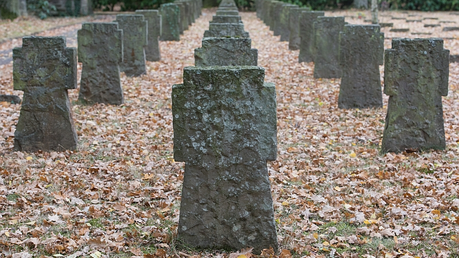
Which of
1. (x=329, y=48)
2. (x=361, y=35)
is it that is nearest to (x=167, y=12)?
(x=329, y=48)

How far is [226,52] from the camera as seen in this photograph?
22.7 feet

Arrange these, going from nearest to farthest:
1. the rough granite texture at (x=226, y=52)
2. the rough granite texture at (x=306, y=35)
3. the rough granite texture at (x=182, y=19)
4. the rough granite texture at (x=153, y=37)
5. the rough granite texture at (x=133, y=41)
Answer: the rough granite texture at (x=226, y=52) < the rough granite texture at (x=133, y=41) < the rough granite texture at (x=306, y=35) < the rough granite texture at (x=153, y=37) < the rough granite texture at (x=182, y=19)

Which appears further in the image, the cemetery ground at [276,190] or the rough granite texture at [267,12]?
the rough granite texture at [267,12]

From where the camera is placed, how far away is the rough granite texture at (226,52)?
6855 mm

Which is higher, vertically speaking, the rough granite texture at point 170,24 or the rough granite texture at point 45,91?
the rough granite texture at point 170,24

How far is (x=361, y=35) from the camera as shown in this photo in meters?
9.94

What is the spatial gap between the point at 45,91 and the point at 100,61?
298 centimetres

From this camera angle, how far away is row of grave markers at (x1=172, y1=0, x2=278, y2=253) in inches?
173

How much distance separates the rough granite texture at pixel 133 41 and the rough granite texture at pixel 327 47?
426 cm

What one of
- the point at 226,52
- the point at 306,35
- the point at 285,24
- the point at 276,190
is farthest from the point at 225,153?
the point at 285,24

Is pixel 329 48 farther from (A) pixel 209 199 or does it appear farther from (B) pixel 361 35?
(A) pixel 209 199

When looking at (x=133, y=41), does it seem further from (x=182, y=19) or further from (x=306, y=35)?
(x=182, y=19)

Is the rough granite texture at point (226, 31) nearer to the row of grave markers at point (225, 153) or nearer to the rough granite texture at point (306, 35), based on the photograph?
the row of grave markers at point (225, 153)

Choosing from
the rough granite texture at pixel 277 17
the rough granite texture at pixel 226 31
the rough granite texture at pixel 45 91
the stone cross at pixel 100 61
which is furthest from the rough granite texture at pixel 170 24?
the rough granite texture at pixel 45 91
